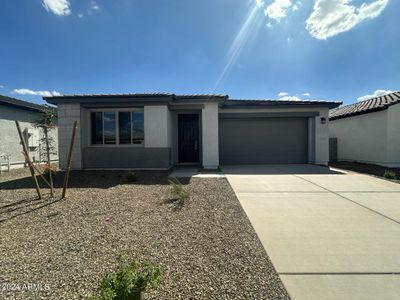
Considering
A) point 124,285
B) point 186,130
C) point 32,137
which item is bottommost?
point 124,285

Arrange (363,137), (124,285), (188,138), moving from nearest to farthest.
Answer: (124,285) < (188,138) < (363,137)

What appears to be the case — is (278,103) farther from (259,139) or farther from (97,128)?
(97,128)

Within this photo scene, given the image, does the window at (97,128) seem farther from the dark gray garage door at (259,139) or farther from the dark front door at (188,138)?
the dark gray garage door at (259,139)

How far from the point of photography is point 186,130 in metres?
12.0

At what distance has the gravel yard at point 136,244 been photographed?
2.41 meters

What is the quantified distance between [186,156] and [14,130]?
9560mm

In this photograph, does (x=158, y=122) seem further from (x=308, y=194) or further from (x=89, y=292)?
(x=89, y=292)

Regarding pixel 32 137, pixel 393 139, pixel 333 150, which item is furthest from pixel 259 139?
pixel 32 137

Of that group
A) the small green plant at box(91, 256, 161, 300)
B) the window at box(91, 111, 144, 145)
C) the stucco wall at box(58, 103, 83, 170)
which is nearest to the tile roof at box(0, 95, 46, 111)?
the stucco wall at box(58, 103, 83, 170)

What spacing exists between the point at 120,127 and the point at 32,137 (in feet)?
21.9

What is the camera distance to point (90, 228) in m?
3.89

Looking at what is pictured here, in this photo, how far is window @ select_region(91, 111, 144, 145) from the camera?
10352mm

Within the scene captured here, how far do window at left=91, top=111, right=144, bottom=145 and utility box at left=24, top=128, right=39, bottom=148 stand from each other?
5116mm

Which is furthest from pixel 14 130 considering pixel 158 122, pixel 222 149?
pixel 222 149
